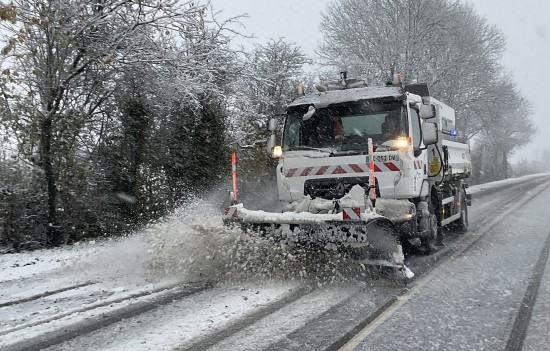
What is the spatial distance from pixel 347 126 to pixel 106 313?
412 centimetres

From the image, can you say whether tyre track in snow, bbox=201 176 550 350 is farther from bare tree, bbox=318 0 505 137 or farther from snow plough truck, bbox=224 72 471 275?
bare tree, bbox=318 0 505 137

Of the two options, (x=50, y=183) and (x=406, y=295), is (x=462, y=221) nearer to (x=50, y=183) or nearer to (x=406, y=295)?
(x=406, y=295)

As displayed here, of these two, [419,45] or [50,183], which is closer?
[50,183]

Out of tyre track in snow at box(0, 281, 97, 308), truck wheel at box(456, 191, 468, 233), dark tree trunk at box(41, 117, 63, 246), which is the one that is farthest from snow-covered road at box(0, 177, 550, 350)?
truck wheel at box(456, 191, 468, 233)

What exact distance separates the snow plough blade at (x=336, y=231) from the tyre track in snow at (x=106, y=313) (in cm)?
94

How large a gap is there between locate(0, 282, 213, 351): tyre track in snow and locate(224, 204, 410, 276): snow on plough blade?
0.95 m

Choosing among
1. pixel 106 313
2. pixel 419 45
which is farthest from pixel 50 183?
pixel 419 45

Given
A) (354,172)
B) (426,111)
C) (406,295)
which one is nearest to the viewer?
(406,295)

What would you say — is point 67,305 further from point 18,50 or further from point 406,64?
point 406,64

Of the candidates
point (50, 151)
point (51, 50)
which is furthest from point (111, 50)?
point (50, 151)

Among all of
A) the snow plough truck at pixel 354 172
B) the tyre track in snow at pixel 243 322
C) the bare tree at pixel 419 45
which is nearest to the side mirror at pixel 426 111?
the snow plough truck at pixel 354 172

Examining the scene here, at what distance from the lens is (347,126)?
6930 mm

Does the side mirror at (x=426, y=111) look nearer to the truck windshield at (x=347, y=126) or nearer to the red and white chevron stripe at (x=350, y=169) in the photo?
the truck windshield at (x=347, y=126)

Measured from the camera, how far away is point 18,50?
8555mm
